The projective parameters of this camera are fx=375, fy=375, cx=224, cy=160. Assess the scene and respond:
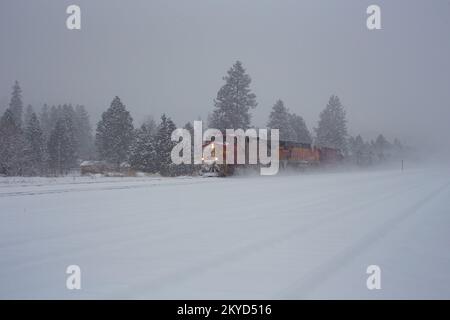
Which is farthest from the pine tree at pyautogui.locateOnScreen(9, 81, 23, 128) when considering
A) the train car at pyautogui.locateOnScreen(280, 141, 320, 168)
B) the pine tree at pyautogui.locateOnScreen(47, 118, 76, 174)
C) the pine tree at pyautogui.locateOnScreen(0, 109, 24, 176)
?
the train car at pyautogui.locateOnScreen(280, 141, 320, 168)

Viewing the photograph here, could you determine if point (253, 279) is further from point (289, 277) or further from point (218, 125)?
point (218, 125)

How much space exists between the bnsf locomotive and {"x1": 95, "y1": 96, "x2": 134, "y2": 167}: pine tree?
25.1 metres

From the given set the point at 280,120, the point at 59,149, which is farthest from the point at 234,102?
the point at 59,149

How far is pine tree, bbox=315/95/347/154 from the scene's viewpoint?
245 feet

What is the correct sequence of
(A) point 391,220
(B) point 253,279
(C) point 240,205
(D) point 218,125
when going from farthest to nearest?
(D) point 218,125
(C) point 240,205
(A) point 391,220
(B) point 253,279

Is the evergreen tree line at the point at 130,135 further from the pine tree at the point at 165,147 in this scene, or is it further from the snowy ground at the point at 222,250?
the snowy ground at the point at 222,250

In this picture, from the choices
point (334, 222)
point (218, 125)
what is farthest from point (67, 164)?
point (334, 222)

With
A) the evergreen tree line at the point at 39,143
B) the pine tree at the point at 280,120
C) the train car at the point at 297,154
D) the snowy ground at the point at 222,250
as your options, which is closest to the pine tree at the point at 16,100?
the evergreen tree line at the point at 39,143

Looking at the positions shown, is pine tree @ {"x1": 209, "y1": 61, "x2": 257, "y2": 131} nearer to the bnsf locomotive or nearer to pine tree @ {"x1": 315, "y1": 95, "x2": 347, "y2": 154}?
the bnsf locomotive

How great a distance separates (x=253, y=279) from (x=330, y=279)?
3.48 feet

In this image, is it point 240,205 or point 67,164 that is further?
point 67,164

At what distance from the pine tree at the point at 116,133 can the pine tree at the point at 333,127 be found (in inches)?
1545

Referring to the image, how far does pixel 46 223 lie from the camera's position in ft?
29.1

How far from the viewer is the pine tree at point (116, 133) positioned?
173 feet
